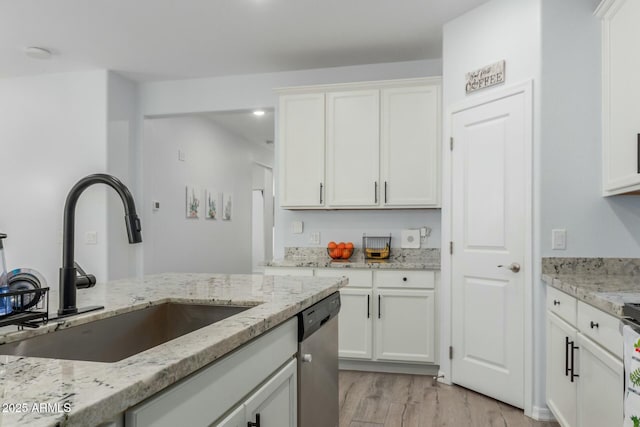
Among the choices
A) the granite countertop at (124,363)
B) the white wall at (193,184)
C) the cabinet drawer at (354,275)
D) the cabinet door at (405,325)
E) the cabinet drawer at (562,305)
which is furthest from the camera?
the white wall at (193,184)

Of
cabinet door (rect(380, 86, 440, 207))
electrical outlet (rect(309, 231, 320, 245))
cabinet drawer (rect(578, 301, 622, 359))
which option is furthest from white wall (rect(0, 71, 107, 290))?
cabinet drawer (rect(578, 301, 622, 359))

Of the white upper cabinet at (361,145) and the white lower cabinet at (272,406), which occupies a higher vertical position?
the white upper cabinet at (361,145)

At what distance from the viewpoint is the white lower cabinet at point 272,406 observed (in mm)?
1062

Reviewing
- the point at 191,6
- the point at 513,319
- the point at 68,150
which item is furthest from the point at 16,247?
the point at 513,319

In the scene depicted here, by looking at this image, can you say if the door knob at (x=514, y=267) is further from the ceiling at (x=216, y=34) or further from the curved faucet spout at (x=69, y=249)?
the curved faucet spout at (x=69, y=249)

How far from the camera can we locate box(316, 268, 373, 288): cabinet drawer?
354 cm

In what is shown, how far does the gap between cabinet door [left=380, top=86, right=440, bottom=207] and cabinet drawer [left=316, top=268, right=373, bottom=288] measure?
639 millimetres

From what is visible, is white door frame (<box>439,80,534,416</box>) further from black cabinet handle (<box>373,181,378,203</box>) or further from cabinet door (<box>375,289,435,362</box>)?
black cabinet handle (<box>373,181,378,203</box>)

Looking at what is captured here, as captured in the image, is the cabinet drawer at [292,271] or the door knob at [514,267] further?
the cabinet drawer at [292,271]

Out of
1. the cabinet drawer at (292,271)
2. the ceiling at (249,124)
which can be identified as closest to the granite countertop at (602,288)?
the cabinet drawer at (292,271)

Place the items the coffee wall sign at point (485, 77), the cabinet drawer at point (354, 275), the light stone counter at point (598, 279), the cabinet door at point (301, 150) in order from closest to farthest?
the light stone counter at point (598, 279) → the coffee wall sign at point (485, 77) → the cabinet drawer at point (354, 275) → the cabinet door at point (301, 150)

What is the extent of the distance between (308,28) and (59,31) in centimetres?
197

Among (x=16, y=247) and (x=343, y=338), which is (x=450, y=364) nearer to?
(x=343, y=338)

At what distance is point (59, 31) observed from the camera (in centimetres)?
345
